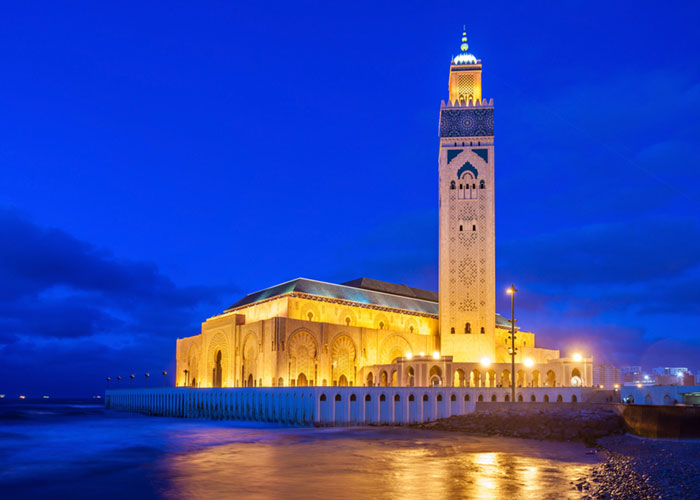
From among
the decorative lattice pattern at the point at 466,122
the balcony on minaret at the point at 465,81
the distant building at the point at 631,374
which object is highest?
the balcony on minaret at the point at 465,81

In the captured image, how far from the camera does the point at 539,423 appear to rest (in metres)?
35.1

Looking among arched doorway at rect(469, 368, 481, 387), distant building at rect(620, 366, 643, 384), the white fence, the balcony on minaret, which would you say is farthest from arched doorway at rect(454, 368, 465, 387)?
distant building at rect(620, 366, 643, 384)

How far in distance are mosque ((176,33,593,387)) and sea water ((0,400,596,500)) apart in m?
17.0

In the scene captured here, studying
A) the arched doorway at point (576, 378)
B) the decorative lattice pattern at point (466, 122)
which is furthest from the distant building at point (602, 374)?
the decorative lattice pattern at point (466, 122)

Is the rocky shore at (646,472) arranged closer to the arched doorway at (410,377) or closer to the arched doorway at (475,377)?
the arched doorway at (410,377)

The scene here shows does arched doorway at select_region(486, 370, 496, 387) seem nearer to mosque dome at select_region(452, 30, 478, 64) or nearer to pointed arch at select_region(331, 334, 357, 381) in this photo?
pointed arch at select_region(331, 334, 357, 381)

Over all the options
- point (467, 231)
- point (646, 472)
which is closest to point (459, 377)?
point (467, 231)

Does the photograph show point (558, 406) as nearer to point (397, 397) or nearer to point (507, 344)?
point (397, 397)

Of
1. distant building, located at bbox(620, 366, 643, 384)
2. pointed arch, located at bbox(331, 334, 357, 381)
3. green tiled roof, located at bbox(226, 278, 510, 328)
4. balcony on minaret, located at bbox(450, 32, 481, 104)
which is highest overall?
balcony on minaret, located at bbox(450, 32, 481, 104)

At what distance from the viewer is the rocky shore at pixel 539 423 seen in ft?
108

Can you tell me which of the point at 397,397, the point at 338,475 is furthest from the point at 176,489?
the point at 397,397

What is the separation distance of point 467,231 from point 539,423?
2814cm

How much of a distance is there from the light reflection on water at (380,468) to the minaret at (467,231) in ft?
84.0

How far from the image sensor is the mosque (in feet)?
179
